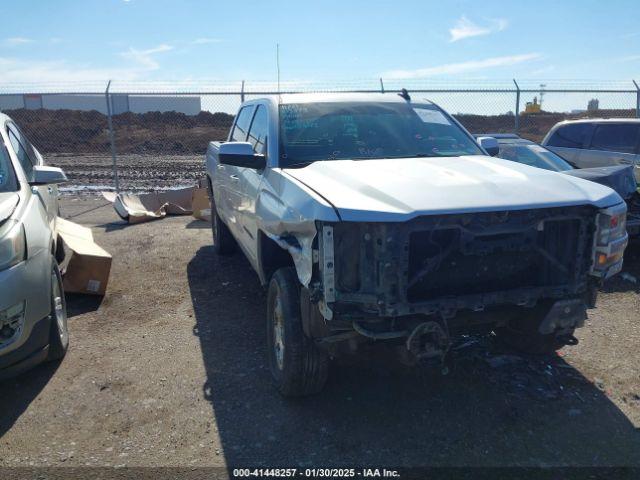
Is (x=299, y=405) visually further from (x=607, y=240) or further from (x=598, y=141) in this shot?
(x=598, y=141)

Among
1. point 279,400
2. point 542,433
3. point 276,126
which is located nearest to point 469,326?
point 542,433

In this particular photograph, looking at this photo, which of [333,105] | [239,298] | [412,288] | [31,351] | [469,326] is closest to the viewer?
[412,288]

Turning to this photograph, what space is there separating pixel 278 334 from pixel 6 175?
2554 millimetres

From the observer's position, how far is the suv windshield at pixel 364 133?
14.3 feet

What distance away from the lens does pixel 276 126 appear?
452 cm

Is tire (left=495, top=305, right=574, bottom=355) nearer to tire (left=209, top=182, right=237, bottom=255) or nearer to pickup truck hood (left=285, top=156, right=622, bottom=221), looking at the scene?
pickup truck hood (left=285, top=156, right=622, bottom=221)

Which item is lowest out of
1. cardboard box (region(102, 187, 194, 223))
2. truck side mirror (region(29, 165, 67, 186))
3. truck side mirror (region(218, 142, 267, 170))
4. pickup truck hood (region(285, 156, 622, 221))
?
cardboard box (region(102, 187, 194, 223))

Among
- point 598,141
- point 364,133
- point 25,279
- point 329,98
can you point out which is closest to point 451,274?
point 364,133

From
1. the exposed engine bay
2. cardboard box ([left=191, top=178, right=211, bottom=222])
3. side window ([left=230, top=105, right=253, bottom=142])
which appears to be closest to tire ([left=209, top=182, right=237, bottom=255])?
side window ([left=230, top=105, right=253, bottom=142])

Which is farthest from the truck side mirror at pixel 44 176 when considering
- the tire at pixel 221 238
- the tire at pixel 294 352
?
the tire at pixel 221 238

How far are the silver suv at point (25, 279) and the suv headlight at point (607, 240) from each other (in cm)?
351

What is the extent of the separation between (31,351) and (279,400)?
64.8 inches

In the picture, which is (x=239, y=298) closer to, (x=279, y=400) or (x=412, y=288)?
(x=279, y=400)

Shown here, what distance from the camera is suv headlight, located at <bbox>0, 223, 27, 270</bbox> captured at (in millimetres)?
3562
